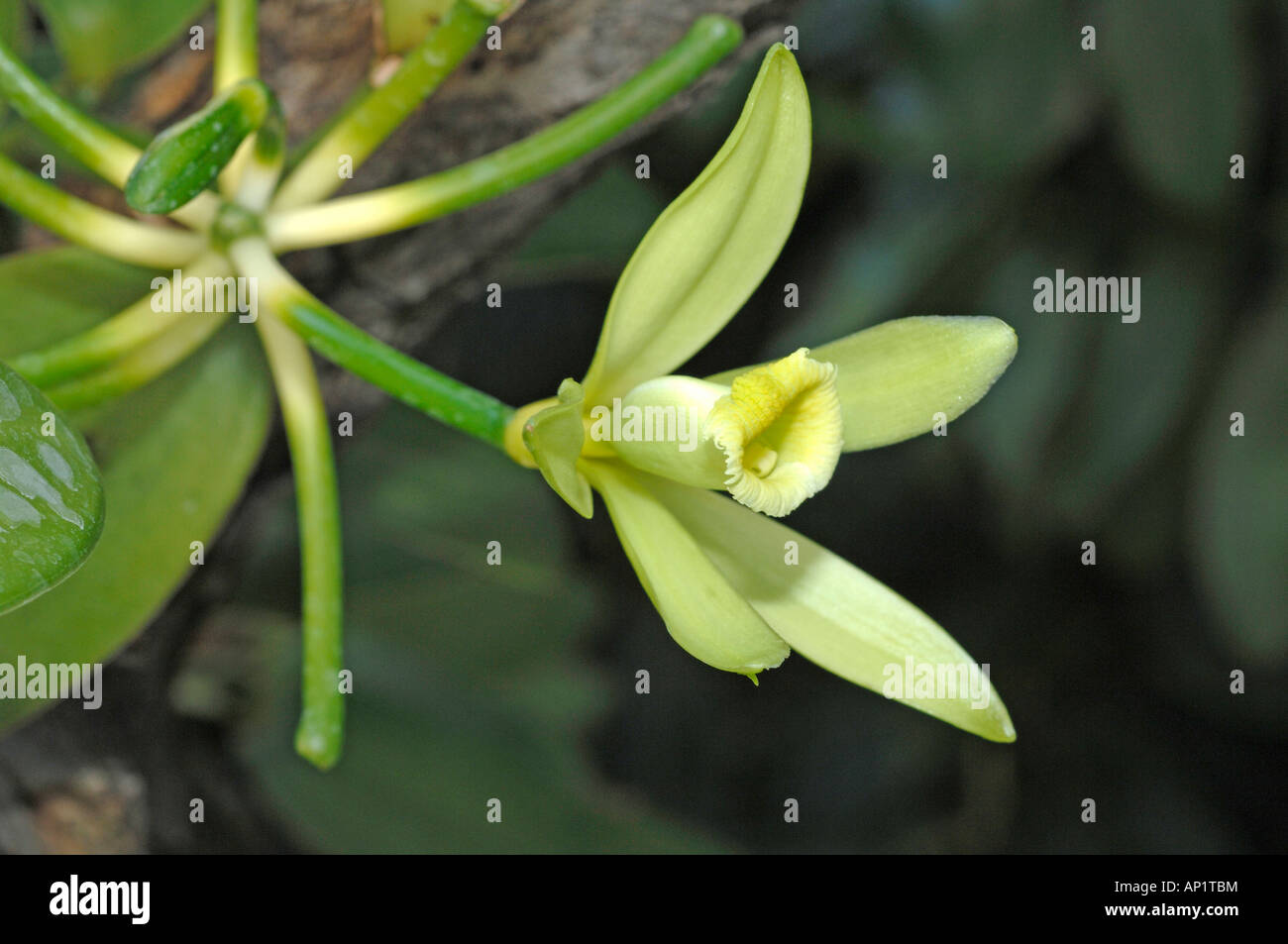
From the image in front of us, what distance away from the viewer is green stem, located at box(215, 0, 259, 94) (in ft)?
2.22

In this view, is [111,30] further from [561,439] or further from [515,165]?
[561,439]

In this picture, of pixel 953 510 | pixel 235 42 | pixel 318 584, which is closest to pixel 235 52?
pixel 235 42

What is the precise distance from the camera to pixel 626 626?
1.68 m

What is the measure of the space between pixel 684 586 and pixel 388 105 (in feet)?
1.15

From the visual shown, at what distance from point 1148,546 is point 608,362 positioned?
114 centimetres

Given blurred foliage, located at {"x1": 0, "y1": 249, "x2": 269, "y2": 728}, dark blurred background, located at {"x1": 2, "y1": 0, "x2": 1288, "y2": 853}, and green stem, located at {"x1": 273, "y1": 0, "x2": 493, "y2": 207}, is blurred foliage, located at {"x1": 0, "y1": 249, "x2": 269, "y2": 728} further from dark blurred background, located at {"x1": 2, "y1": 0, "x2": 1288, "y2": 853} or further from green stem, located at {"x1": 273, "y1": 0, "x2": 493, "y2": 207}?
dark blurred background, located at {"x1": 2, "y1": 0, "x2": 1288, "y2": 853}

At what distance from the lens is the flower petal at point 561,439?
0.50m

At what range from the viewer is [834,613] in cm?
61

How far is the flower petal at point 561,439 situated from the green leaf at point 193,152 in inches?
8.8

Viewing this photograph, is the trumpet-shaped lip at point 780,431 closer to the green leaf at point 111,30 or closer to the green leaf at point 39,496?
the green leaf at point 39,496

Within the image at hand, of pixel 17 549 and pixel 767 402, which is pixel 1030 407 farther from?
pixel 17 549

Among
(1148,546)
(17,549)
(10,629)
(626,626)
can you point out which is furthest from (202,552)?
(1148,546)
